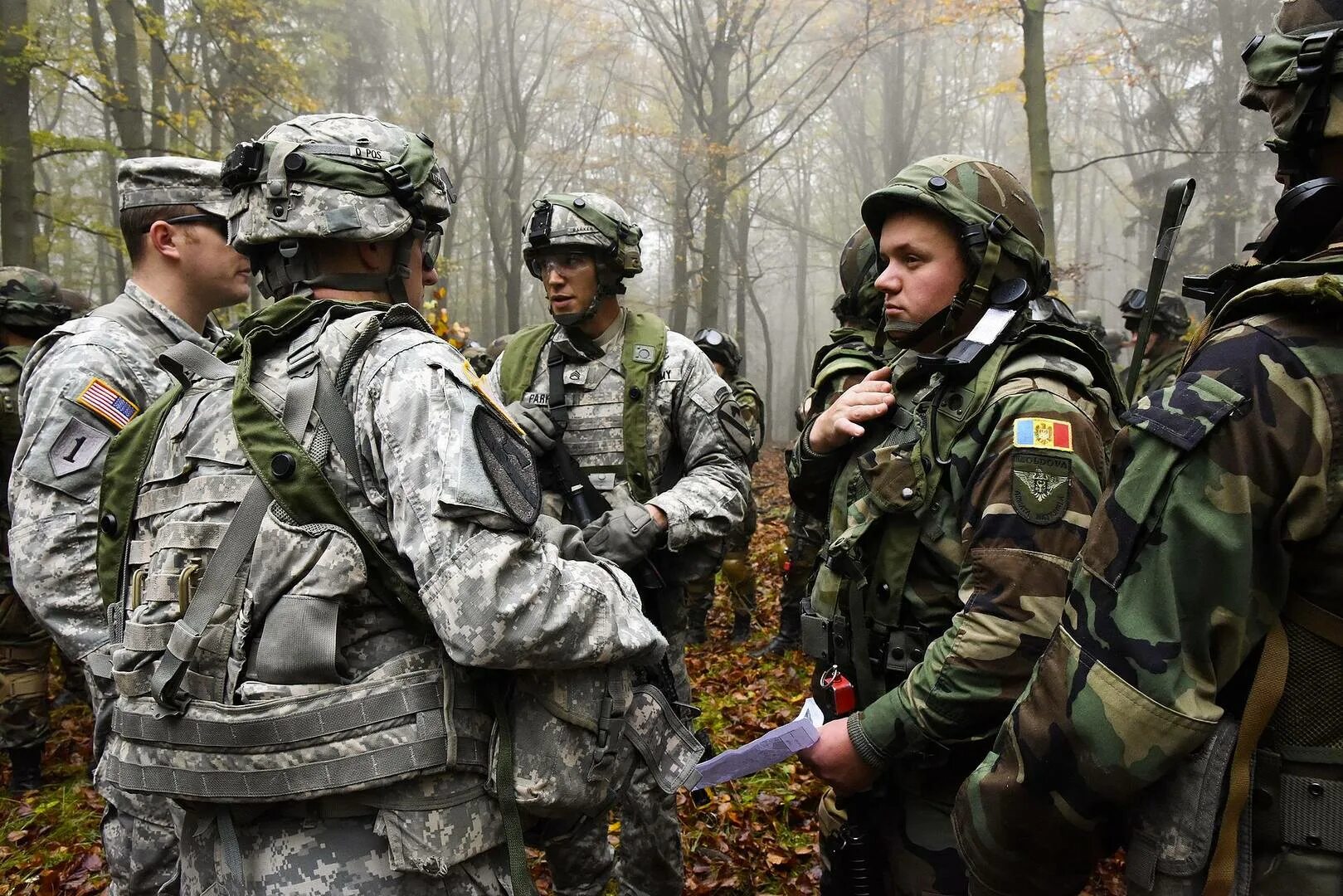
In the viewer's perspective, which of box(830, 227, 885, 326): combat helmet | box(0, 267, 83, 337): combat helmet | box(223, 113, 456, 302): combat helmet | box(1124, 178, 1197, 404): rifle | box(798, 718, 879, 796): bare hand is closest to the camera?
box(1124, 178, 1197, 404): rifle

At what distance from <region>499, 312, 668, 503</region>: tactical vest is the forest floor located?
84.4 inches

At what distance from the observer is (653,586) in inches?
144

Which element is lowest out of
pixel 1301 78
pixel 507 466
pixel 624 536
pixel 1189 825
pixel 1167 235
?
pixel 624 536

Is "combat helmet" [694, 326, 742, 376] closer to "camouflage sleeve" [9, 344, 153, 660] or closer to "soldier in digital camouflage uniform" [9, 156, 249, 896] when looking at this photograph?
"soldier in digital camouflage uniform" [9, 156, 249, 896]

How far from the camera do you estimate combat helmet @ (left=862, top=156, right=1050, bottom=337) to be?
7.87 feet

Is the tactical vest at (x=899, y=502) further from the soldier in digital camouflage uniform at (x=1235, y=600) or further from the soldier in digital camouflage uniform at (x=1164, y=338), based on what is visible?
the soldier in digital camouflage uniform at (x=1164, y=338)

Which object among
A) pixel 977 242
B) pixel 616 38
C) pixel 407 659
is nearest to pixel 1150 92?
pixel 616 38

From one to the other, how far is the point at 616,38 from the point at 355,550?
25673 mm

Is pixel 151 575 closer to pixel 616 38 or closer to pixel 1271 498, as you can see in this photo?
pixel 1271 498

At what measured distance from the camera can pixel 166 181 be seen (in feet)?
10.8

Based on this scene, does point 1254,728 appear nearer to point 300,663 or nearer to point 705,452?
point 300,663

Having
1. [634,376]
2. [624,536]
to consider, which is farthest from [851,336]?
[624,536]

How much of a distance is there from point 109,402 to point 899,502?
2.90 meters

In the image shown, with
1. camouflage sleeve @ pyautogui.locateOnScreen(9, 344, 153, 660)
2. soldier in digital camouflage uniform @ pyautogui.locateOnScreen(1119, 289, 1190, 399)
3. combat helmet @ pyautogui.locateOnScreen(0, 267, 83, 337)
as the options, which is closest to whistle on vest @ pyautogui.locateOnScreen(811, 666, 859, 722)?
camouflage sleeve @ pyautogui.locateOnScreen(9, 344, 153, 660)
